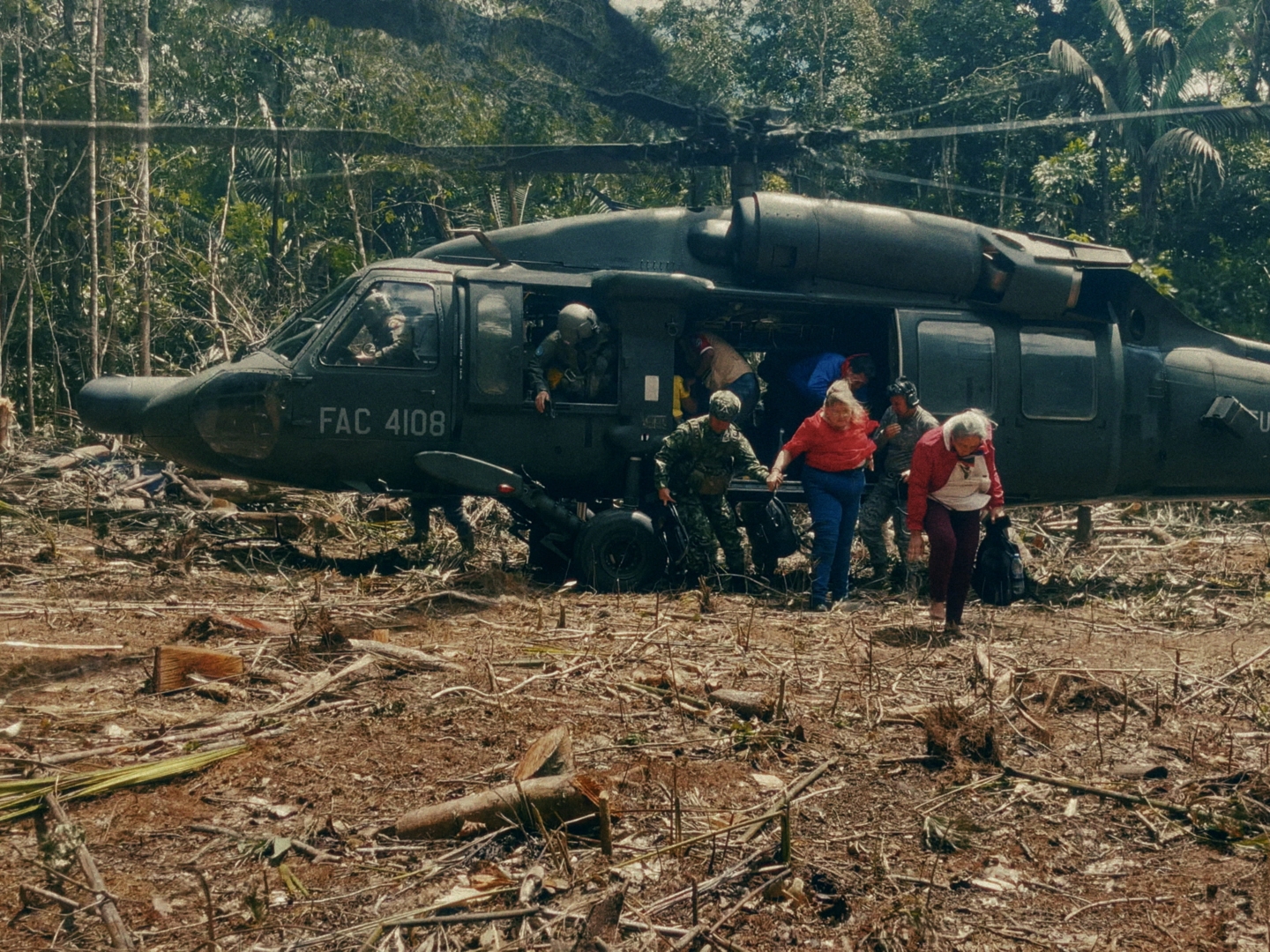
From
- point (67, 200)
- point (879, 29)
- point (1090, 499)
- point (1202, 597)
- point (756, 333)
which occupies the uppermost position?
point (879, 29)

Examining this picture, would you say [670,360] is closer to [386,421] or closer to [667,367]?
[667,367]

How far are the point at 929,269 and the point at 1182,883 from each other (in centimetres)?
659

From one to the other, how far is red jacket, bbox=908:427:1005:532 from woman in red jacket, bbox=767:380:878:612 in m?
1.10

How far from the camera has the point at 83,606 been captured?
6855mm

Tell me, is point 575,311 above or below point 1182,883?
above

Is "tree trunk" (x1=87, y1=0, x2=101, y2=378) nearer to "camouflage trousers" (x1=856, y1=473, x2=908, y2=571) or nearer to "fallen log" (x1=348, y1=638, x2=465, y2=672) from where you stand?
"camouflage trousers" (x1=856, y1=473, x2=908, y2=571)

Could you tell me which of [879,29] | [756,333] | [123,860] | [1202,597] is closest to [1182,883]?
[123,860]

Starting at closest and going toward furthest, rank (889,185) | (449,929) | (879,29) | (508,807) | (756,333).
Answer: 1. (449,929)
2. (508,807)
3. (756,333)
4. (889,185)
5. (879,29)

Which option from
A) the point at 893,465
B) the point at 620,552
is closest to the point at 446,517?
the point at 620,552

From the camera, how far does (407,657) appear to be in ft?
18.5

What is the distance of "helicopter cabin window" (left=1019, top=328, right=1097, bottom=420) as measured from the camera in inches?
384

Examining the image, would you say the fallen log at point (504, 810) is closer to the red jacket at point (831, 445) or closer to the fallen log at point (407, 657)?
the fallen log at point (407, 657)

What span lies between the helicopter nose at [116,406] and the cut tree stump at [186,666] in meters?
4.11

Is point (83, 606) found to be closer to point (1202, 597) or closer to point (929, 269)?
point (929, 269)
